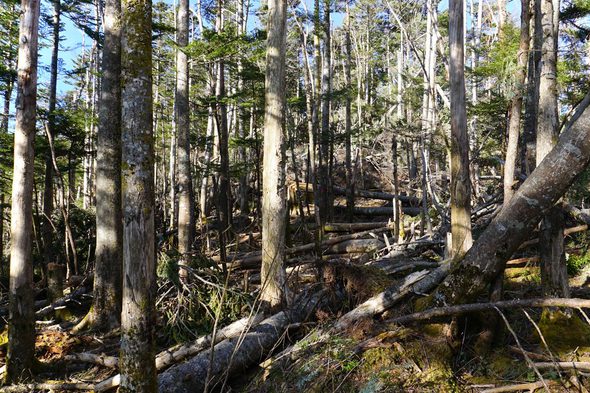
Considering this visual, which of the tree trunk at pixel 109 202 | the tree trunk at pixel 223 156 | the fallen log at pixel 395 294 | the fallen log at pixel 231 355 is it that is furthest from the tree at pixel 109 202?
the fallen log at pixel 395 294

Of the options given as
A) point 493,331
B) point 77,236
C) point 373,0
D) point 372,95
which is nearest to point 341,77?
point 372,95

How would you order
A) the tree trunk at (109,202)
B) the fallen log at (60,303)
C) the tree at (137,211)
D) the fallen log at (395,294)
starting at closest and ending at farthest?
the tree at (137,211) < the fallen log at (395,294) < the tree trunk at (109,202) < the fallen log at (60,303)

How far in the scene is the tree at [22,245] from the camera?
575 centimetres

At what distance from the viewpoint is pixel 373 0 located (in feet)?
91.0

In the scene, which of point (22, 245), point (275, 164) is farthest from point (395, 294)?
point (22, 245)

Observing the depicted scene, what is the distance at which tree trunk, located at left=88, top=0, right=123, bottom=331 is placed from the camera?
26.2 ft

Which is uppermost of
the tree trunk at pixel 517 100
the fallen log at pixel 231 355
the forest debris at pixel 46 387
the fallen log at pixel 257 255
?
the tree trunk at pixel 517 100

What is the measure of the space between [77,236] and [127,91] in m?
12.3

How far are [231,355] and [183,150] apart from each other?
6132 mm

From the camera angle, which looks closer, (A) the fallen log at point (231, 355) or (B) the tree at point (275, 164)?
(A) the fallen log at point (231, 355)

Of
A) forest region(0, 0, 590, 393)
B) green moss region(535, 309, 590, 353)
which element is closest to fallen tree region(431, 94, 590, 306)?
forest region(0, 0, 590, 393)

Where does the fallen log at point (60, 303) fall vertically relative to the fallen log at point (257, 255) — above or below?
below

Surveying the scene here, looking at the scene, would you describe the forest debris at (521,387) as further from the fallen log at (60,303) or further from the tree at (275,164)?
the fallen log at (60,303)

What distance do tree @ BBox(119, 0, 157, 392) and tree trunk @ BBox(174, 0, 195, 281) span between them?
454 centimetres
